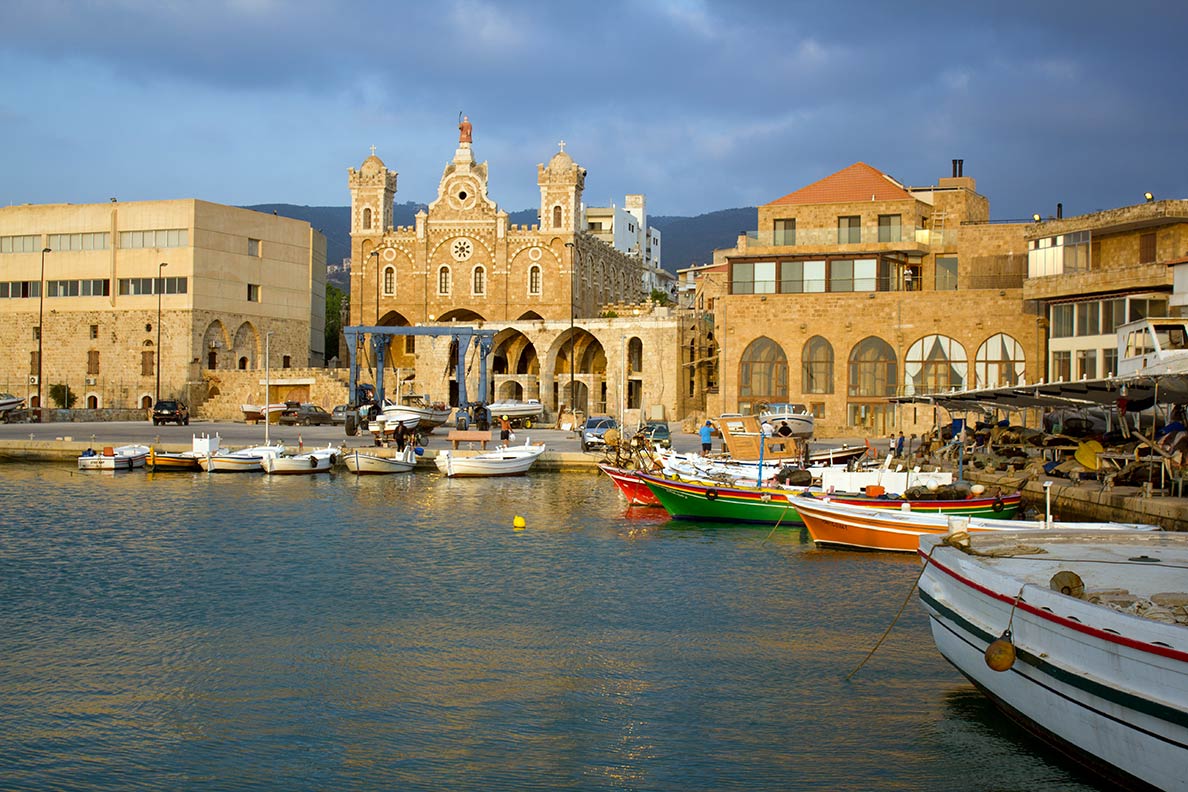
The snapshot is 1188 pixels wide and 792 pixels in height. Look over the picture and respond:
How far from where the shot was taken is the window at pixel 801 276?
47.1 m

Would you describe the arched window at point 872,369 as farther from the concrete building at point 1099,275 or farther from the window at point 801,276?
the concrete building at point 1099,275

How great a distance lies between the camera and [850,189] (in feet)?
160

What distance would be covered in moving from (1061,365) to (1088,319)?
2357 millimetres

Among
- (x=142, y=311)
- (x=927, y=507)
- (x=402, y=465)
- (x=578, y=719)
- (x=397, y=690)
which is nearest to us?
(x=578, y=719)

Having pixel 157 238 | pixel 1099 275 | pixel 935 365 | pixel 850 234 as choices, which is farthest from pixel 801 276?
pixel 157 238

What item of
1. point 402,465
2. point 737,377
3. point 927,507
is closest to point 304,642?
point 927,507

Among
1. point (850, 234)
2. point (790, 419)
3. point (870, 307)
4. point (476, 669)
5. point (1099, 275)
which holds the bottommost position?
point (476, 669)

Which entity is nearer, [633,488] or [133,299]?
[633,488]

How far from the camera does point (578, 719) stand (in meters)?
11.7

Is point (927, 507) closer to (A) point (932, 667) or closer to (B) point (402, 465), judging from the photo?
(A) point (932, 667)

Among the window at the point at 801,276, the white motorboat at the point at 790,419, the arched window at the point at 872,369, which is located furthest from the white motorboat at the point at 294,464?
the arched window at the point at 872,369

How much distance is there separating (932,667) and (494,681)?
4.99m

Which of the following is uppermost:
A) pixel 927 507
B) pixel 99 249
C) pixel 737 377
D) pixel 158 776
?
pixel 99 249

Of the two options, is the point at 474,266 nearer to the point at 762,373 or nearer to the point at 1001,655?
the point at 762,373
